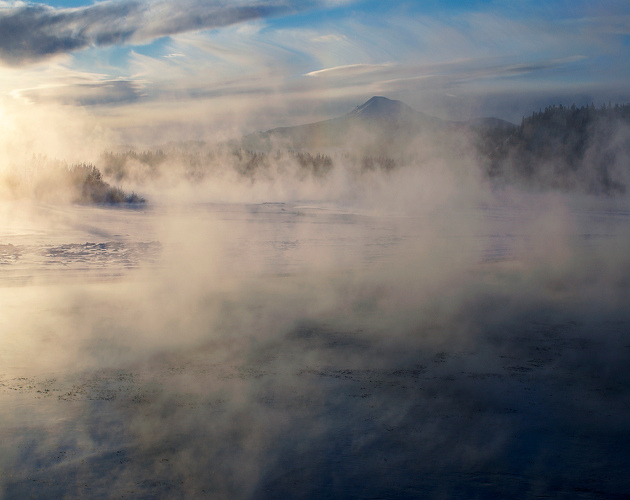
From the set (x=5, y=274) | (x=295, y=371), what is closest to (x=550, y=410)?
(x=295, y=371)

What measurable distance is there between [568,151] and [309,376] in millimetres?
35912

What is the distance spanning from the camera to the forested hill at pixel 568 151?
32.5m

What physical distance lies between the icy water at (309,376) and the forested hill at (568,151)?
23.7 metres

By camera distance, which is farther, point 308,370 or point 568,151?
point 568,151

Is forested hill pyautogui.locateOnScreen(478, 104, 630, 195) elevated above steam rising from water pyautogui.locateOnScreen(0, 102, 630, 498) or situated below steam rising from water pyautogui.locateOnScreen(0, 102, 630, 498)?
above

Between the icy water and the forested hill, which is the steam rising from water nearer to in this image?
the icy water

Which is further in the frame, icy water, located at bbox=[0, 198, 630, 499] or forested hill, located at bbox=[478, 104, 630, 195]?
forested hill, located at bbox=[478, 104, 630, 195]

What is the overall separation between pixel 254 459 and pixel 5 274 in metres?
7.10

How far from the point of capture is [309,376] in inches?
209

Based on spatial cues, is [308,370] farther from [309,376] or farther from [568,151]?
[568,151]

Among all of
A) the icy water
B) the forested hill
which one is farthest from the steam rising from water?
the forested hill

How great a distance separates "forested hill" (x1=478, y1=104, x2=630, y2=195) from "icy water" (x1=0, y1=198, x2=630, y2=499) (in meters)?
23.7

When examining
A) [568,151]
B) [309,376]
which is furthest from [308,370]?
[568,151]

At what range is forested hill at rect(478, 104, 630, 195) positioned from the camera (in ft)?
107
